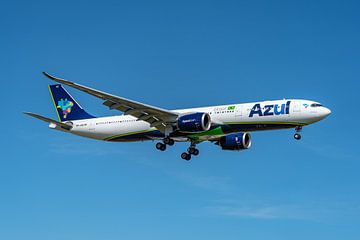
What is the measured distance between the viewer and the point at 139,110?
58.0 m

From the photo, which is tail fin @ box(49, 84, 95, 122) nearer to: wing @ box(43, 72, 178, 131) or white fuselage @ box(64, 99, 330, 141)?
white fuselage @ box(64, 99, 330, 141)

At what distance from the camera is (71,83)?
51.5 meters

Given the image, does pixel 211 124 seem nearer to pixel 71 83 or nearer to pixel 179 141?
pixel 179 141

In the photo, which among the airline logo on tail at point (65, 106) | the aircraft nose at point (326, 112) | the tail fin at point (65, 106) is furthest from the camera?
the airline logo on tail at point (65, 106)

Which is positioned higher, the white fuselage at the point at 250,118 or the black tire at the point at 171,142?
the white fuselage at the point at 250,118

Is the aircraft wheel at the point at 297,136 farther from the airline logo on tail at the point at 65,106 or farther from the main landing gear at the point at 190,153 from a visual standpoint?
the airline logo on tail at the point at 65,106

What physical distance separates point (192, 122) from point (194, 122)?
7.3 inches

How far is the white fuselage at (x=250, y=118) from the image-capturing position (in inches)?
2199

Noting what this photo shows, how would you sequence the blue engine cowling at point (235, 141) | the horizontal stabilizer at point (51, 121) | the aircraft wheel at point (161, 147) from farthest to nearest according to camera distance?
the blue engine cowling at point (235, 141)
the aircraft wheel at point (161, 147)
the horizontal stabilizer at point (51, 121)

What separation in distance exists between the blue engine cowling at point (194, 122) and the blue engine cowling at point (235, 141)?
241 inches

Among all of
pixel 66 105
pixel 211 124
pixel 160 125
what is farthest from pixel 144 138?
pixel 66 105

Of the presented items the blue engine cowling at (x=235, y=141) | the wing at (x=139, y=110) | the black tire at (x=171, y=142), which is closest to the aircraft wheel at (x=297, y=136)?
the blue engine cowling at (x=235, y=141)

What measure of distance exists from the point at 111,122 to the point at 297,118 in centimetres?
1741

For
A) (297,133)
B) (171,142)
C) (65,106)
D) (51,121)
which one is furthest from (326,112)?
(65,106)
